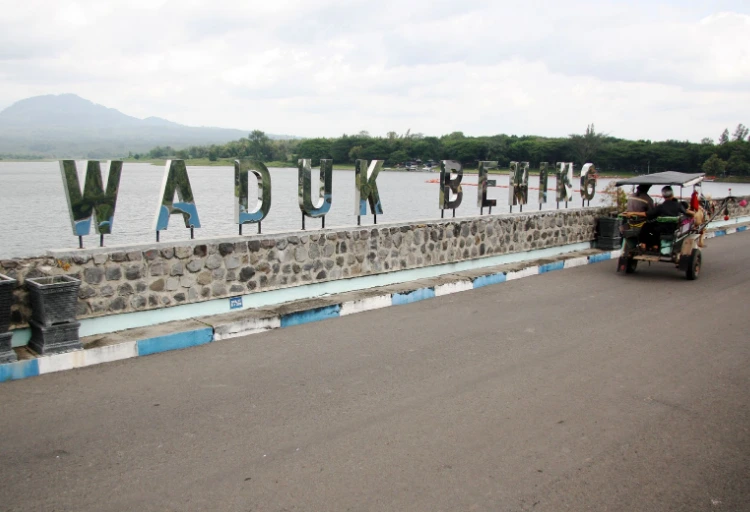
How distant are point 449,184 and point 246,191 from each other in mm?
4451

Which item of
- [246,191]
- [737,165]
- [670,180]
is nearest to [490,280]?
[670,180]

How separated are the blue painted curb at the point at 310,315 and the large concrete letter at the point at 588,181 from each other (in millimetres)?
9573

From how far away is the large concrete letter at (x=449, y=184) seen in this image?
11.3m

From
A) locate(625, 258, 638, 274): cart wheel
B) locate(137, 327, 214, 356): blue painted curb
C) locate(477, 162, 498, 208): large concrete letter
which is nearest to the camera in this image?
locate(137, 327, 214, 356): blue painted curb

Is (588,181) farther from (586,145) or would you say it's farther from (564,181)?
(586,145)

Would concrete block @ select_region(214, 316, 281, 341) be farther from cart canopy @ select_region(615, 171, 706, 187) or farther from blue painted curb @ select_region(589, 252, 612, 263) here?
blue painted curb @ select_region(589, 252, 612, 263)

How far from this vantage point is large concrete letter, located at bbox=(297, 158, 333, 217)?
8.83 meters

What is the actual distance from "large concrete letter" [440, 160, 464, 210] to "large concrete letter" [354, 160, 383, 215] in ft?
5.77

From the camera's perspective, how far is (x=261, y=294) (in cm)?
823

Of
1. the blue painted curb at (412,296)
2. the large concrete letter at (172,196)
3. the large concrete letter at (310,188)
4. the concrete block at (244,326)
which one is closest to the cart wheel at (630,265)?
the blue painted curb at (412,296)

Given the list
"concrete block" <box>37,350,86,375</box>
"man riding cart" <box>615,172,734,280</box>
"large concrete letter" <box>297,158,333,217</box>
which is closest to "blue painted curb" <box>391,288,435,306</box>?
"large concrete letter" <box>297,158,333,217</box>

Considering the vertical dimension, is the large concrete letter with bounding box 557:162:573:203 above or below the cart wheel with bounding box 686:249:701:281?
above

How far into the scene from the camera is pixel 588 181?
15648 mm

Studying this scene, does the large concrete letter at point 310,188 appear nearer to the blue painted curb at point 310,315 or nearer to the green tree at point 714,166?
Answer: the blue painted curb at point 310,315
